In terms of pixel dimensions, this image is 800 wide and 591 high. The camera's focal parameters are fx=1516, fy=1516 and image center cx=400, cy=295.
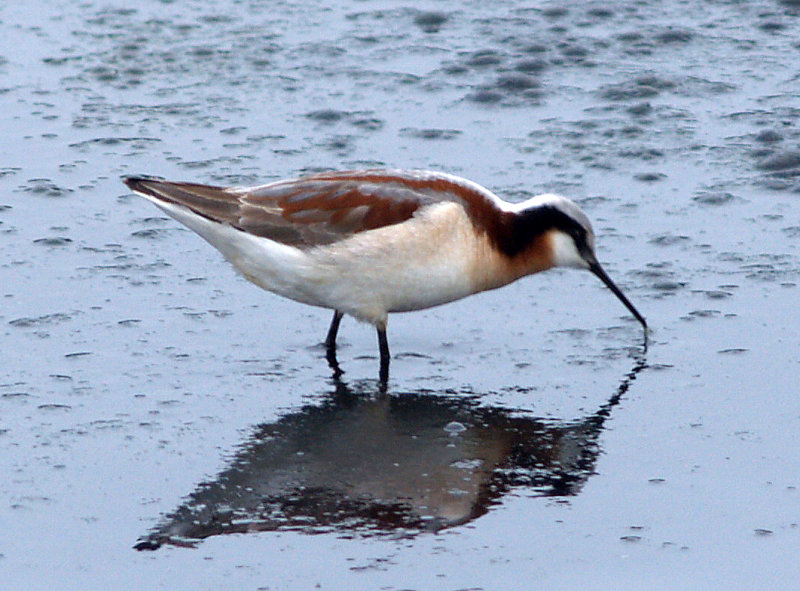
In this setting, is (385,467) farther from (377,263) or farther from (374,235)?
(374,235)

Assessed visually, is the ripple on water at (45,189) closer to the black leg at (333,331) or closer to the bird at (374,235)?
the bird at (374,235)

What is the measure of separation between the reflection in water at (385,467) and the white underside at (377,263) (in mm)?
537

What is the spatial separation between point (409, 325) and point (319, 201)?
95cm

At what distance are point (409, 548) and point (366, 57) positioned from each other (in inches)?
253

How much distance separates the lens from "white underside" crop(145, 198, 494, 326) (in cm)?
751

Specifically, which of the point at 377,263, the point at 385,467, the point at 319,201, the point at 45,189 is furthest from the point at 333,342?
the point at 45,189

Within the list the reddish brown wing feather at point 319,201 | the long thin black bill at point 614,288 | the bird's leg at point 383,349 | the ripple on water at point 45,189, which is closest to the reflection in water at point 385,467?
the bird's leg at point 383,349

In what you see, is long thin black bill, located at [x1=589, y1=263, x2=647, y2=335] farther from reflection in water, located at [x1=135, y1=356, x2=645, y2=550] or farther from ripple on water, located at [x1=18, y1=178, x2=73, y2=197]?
ripple on water, located at [x1=18, y1=178, x2=73, y2=197]

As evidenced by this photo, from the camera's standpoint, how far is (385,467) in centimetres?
655

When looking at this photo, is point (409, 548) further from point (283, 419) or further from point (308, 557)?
point (283, 419)

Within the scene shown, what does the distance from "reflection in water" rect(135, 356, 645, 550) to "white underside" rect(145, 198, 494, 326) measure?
0.54 meters

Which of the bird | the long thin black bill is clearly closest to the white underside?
the bird

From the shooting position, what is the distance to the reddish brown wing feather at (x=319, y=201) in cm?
→ 759

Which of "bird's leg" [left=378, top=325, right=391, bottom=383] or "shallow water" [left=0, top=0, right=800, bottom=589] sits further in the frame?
"bird's leg" [left=378, top=325, right=391, bottom=383]
